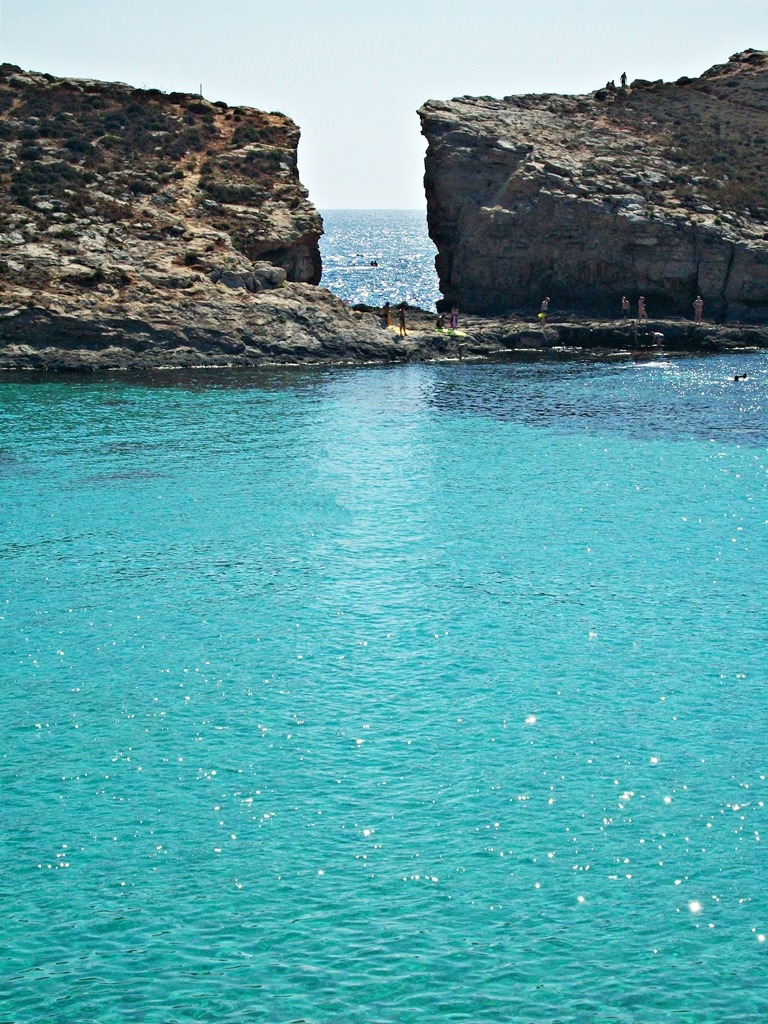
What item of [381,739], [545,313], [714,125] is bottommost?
[381,739]

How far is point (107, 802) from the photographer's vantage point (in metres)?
18.8

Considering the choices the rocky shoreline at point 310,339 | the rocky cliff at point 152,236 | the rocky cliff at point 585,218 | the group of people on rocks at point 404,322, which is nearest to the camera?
the rocky shoreline at point 310,339

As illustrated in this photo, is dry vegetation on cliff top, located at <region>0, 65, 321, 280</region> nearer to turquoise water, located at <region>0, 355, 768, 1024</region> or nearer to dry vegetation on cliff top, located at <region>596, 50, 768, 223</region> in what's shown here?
dry vegetation on cliff top, located at <region>596, 50, 768, 223</region>

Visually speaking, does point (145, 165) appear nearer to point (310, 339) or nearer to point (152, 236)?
point (152, 236)

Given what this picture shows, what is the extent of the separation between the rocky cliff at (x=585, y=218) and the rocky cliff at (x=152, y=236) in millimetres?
8749

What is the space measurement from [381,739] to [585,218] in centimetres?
5333

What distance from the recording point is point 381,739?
21.0 meters

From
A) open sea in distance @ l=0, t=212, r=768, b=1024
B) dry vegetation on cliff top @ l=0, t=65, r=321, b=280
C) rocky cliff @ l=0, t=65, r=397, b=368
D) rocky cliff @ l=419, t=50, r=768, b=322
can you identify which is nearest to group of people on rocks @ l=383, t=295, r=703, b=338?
rocky cliff @ l=419, t=50, r=768, b=322

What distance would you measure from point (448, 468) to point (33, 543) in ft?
48.3

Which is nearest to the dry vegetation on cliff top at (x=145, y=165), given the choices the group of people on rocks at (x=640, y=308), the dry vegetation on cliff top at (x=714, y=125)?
the group of people on rocks at (x=640, y=308)

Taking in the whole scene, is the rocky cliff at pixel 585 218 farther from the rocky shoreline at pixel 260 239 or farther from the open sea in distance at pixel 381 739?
the open sea in distance at pixel 381 739

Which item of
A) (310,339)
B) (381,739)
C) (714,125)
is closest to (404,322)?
(310,339)

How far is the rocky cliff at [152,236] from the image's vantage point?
58375mm

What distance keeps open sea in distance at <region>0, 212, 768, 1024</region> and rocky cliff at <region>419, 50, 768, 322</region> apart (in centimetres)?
2987
